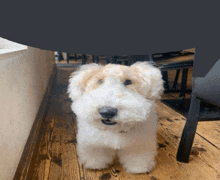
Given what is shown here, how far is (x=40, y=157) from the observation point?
0.97 m

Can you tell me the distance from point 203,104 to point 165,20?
2.60ft


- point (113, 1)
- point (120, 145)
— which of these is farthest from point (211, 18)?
point (120, 145)

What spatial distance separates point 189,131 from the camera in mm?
915

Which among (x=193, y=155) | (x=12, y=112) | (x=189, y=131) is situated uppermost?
(x=12, y=112)

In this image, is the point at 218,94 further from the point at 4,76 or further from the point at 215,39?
the point at 4,76

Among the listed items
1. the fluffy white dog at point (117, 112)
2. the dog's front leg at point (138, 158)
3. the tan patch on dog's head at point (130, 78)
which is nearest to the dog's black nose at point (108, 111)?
the fluffy white dog at point (117, 112)

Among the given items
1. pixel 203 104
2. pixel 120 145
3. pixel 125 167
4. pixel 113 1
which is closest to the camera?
pixel 113 1

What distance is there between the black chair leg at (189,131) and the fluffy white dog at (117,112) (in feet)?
0.51

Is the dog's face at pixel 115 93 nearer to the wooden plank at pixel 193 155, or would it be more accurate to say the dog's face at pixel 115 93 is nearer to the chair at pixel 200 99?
the chair at pixel 200 99

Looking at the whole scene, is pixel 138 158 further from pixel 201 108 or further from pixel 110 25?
pixel 110 25

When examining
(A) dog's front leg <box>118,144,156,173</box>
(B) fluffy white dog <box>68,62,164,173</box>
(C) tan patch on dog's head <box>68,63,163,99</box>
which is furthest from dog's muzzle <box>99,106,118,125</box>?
(A) dog's front leg <box>118,144,156,173</box>

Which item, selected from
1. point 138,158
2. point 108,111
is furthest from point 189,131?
point 108,111

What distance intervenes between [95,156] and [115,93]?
37 cm

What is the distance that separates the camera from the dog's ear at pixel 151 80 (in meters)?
0.76
